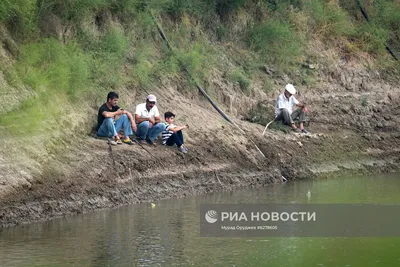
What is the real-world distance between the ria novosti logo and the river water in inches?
7.9

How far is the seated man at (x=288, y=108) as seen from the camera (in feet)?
81.1

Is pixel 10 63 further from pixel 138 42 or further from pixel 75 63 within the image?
pixel 138 42

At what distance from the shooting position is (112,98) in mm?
20547

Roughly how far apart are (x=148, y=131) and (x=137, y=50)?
9.68 ft

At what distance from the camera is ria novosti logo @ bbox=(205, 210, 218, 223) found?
18.6 m

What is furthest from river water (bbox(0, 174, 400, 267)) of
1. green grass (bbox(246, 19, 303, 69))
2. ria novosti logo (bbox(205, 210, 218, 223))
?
green grass (bbox(246, 19, 303, 69))

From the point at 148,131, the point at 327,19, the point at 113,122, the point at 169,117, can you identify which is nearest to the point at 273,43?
the point at 327,19

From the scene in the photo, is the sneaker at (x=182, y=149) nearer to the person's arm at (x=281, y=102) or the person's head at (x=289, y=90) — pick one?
the person's arm at (x=281, y=102)

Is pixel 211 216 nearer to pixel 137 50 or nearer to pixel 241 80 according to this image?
pixel 137 50

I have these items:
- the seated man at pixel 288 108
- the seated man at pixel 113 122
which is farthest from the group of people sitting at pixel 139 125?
the seated man at pixel 288 108

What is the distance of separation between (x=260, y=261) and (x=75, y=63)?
6.95 m

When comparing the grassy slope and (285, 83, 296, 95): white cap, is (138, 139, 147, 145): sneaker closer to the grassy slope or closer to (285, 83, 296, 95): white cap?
the grassy slope

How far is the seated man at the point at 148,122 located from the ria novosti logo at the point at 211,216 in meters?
2.61

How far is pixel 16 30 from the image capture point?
20812 mm
